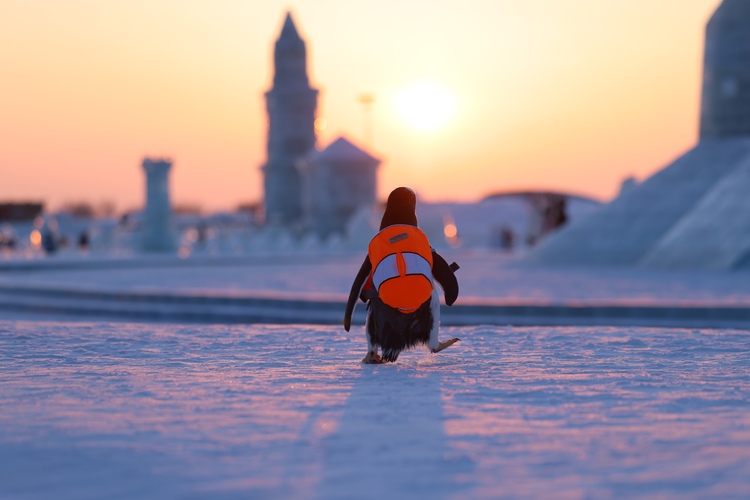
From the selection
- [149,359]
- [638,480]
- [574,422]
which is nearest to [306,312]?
[149,359]

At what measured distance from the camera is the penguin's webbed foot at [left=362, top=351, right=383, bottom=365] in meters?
6.12

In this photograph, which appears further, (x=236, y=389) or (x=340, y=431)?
(x=236, y=389)

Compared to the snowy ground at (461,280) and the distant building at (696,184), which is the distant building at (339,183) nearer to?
the snowy ground at (461,280)

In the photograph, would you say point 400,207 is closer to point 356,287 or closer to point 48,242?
point 356,287

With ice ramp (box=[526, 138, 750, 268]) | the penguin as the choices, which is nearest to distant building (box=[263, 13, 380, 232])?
ice ramp (box=[526, 138, 750, 268])

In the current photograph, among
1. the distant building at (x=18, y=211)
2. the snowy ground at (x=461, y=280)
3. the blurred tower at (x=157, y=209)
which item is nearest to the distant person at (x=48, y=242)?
the blurred tower at (x=157, y=209)

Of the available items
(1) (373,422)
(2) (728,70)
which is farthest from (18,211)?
(1) (373,422)

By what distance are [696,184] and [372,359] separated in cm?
2014

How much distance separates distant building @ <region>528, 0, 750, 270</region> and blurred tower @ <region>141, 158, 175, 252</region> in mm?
11915

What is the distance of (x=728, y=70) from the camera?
81.8ft

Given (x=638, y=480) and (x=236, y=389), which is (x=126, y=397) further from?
(x=638, y=480)

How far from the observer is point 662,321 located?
422 inches

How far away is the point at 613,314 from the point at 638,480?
24.9 ft

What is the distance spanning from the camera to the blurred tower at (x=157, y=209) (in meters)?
29.9
